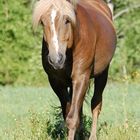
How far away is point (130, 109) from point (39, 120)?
3.62 m

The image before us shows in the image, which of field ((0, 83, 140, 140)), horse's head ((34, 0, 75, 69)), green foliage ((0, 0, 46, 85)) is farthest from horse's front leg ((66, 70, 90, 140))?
green foliage ((0, 0, 46, 85))

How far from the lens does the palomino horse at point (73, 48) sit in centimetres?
729

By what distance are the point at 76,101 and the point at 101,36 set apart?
112cm

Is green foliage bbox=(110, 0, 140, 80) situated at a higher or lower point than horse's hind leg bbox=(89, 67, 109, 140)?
lower

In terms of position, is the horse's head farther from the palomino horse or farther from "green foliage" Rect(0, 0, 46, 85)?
"green foliage" Rect(0, 0, 46, 85)

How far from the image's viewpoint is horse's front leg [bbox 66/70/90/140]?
773 cm

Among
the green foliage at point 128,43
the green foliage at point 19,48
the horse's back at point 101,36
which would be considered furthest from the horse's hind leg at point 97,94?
the green foliage at point 128,43

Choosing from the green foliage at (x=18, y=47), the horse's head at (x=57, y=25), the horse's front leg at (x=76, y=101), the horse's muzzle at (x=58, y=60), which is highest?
the horse's head at (x=57, y=25)

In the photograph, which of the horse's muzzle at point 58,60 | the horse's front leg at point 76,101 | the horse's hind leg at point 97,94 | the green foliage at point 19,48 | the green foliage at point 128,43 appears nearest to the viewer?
the horse's muzzle at point 58,60

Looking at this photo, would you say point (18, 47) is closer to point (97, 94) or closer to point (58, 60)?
point (97, 94)

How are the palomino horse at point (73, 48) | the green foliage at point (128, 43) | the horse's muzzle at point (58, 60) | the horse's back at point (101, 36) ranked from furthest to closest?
1. the green foliage at point (128, 43)
2. the horse's back at point (101, 36)
3. the palomino horse at point (73, 48)
4. the horse's muzzle at point (58, 60)

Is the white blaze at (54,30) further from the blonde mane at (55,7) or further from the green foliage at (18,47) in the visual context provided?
the green foliage at (18,47)

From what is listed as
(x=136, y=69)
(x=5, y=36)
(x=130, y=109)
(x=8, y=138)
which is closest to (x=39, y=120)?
(x=8, y=138)

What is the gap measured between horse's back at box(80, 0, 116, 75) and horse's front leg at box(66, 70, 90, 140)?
1.98 feet
